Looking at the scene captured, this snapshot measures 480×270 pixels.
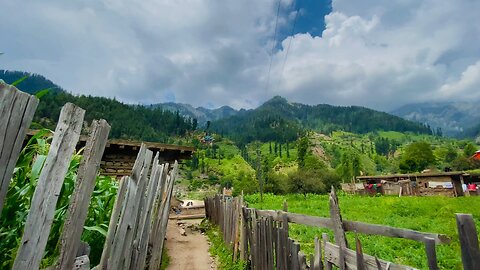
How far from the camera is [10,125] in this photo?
47.2 inches

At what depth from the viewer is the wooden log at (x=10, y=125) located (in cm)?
117

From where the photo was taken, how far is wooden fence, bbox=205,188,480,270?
1854mm

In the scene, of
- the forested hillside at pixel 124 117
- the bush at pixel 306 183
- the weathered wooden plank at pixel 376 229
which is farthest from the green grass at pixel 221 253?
the forested hillside at pixel 124 117

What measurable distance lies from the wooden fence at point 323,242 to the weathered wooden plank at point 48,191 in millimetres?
2312

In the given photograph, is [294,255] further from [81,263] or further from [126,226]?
[81,263]

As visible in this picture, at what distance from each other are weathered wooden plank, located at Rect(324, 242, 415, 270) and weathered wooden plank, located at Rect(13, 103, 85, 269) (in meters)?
2.43

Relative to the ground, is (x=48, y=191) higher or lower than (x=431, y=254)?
higher

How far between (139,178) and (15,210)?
108cm

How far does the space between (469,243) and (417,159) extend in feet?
277

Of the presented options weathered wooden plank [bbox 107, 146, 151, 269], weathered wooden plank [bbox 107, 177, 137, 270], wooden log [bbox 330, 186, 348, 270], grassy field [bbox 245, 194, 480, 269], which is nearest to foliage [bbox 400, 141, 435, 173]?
grassy field [bbox 245, 194, 480, 269]

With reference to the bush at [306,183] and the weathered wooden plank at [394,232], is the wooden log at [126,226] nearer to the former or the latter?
the weathered wooden plank at [394,232]

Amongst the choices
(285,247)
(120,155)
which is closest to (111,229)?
(285,247)

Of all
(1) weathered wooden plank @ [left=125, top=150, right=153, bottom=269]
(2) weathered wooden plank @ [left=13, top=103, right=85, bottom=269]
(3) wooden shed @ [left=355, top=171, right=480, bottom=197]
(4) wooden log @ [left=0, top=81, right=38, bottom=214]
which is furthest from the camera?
(3) wooden shed @ [left=355, top=171, right=480, bottom=197]

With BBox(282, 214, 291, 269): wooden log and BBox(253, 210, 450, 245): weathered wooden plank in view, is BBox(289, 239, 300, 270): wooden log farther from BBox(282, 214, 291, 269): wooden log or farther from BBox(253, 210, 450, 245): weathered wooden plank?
BBox(253, 210, 450, 245): weathered wooden plank
